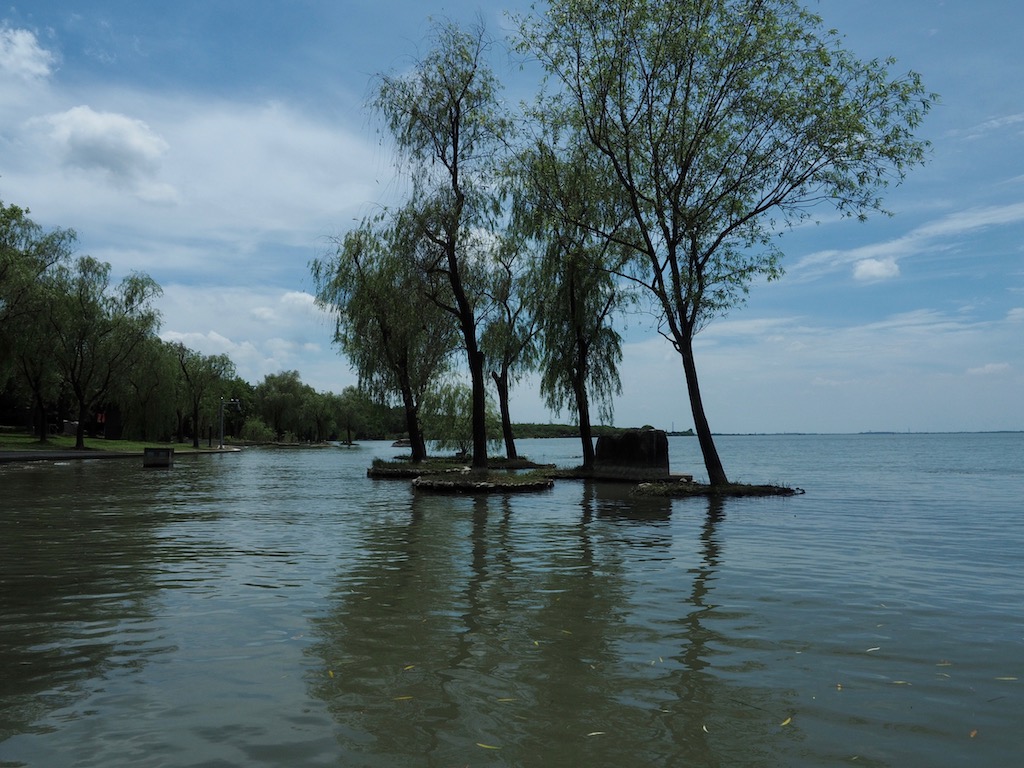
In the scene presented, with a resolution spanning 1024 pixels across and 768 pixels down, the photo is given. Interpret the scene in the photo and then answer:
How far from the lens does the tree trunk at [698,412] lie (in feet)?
67.2

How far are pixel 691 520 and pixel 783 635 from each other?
27.6 feet

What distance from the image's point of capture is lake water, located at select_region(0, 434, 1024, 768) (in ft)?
11.7

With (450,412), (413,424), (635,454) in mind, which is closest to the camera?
(635,454)

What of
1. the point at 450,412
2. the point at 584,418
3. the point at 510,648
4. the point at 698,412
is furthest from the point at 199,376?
the point at 510,648

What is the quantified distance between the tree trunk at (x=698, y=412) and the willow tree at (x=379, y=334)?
12187mm

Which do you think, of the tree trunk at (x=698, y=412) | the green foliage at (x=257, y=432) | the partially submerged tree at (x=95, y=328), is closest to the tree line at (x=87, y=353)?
the partially submerged tree at (x=95, y=328)

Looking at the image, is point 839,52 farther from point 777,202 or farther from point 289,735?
point 289,735

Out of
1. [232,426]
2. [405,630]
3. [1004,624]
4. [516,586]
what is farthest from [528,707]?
[232,426]

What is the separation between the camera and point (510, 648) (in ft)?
17.0

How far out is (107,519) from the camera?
13.5 m

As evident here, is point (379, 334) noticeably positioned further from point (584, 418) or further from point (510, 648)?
point (510, 648)

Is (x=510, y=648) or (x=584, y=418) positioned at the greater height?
(x=584, y=418)

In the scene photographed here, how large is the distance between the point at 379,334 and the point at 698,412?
16494 millimetres

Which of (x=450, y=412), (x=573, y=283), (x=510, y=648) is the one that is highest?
(x=573, y=283)
